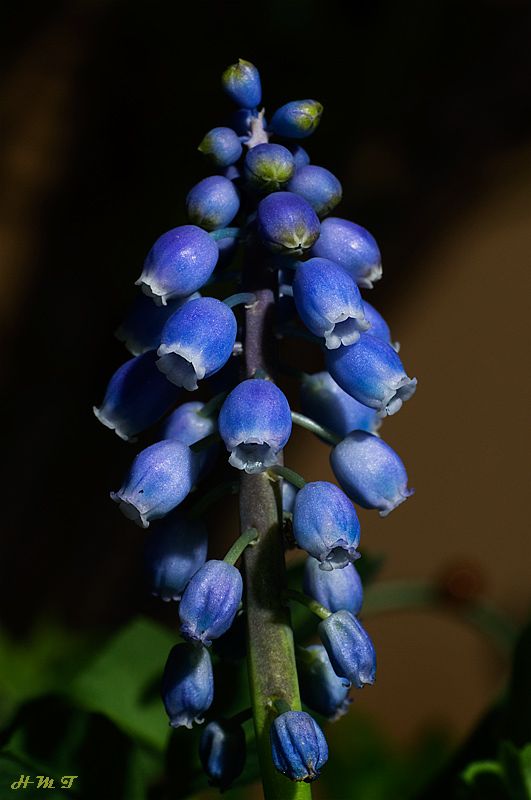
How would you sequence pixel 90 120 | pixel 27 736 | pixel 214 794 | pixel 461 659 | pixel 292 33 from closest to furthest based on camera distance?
pixel 27 736 < pixel 214 794 < pixel 461 659 < pixel 292 33 < pixel 90 120

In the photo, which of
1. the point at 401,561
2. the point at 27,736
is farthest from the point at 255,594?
the point at 401,561

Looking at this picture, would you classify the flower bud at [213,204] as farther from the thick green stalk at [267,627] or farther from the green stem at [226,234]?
the thick green stalk at [267,627]

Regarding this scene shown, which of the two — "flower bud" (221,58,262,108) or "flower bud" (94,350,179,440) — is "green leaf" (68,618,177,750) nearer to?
"flower bud" (94,350,179,440)

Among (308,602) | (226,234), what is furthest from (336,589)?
(226,234)

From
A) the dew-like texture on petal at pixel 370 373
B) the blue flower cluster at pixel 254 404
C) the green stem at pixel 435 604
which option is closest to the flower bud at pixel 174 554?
the blue flower cluster at pixel 254 404

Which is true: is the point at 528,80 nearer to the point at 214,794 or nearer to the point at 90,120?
the point at 90,120

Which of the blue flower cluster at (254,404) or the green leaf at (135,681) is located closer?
the blue flower cluster at (254,404)

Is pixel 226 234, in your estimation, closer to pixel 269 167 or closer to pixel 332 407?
pixel 269 167
